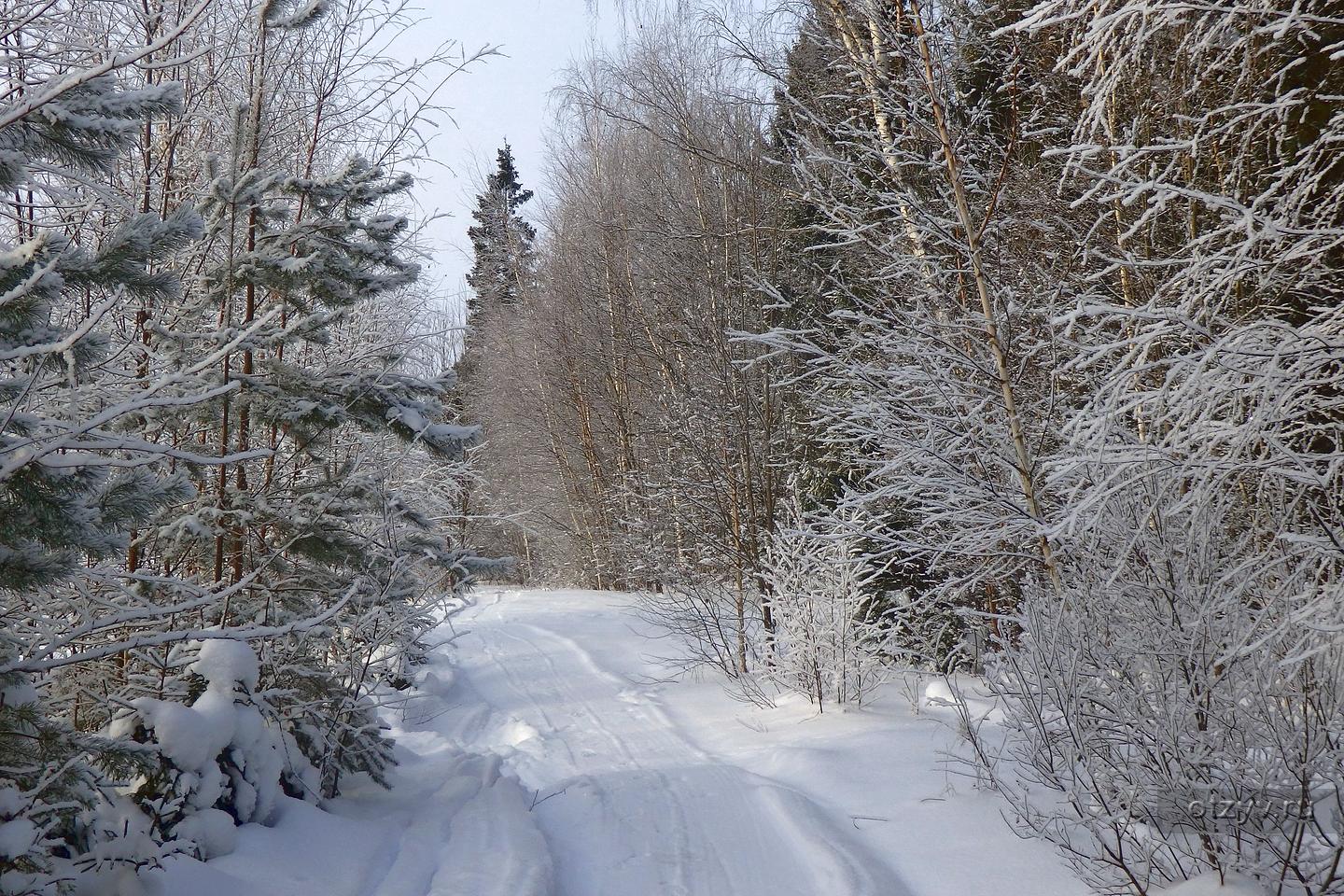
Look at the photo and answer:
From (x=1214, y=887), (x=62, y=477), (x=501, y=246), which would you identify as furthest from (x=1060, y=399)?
(x=501, y=246)

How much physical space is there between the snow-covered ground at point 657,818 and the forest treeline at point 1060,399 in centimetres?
53

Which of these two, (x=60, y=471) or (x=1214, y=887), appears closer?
(x=60, y=471)

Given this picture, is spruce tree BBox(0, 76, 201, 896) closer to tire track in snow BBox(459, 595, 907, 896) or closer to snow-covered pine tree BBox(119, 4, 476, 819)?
snow-covered pine tree BBox(119, 4, 476, 819)

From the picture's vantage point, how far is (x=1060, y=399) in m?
5.70

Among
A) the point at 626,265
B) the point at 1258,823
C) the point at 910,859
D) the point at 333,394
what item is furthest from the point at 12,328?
the point at 626,265

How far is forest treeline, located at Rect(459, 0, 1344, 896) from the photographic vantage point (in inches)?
139

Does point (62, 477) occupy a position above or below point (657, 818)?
above

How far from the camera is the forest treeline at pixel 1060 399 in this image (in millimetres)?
3531

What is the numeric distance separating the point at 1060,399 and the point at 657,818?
4.00 meters

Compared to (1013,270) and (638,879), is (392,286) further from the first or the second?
(1013,270)

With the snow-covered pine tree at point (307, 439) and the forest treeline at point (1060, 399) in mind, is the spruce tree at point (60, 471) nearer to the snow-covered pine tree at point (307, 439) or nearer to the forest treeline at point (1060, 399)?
the snow-covered pine tree at point (307, 439)

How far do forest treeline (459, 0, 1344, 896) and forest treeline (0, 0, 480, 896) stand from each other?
2898 mm

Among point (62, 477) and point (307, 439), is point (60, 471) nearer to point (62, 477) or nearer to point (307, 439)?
point (62, 477)

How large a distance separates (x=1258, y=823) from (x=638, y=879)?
3081 mm
